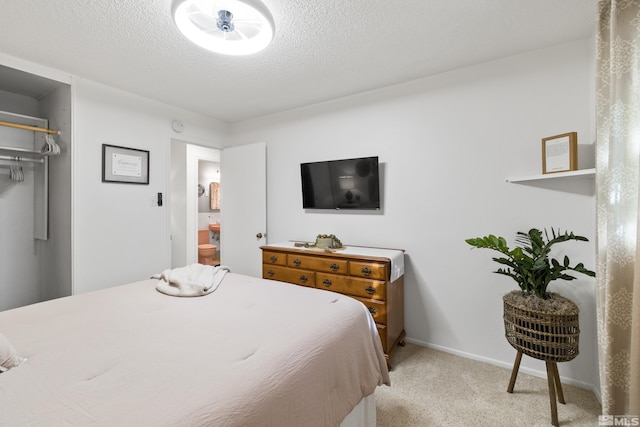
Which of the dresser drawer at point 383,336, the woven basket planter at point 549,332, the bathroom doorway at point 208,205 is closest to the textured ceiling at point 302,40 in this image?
the woven basket planter at point 549,332

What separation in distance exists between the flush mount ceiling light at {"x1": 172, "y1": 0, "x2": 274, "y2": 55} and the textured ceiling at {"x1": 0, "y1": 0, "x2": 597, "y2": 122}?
0.37 ft

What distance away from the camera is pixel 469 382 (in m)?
2.09

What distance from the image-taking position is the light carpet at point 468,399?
172 centimetres

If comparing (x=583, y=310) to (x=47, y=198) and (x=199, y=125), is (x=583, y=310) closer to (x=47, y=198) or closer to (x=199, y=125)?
(x=199, y=125)

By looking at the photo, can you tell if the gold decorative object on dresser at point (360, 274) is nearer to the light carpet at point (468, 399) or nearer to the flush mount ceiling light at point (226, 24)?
the light carpet at point (468, 399)

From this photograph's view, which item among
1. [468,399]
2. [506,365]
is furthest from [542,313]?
[506,365]

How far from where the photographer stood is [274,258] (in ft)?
9.55

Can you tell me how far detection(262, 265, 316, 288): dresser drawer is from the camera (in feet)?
8.81

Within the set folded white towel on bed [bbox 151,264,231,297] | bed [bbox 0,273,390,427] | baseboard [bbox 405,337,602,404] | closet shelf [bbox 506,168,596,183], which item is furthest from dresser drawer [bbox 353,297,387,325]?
closet shelf [bbox 506,168,596,183]

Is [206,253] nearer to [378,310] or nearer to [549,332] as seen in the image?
[378,310]

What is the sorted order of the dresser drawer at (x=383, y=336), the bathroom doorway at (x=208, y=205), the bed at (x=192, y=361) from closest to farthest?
the bed at (x=192, y=361) → the dresser drawer at (x=383, y=336) → the bathroom doorway at (x=208, y=205)

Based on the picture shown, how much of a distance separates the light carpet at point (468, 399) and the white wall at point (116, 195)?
275 centimetres

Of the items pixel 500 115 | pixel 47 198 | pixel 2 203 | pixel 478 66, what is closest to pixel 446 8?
pixel 478 66

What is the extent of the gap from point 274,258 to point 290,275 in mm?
258
